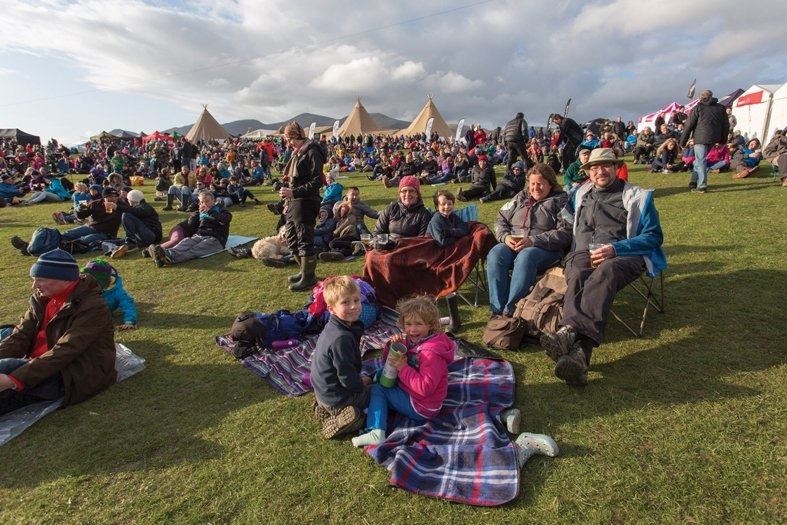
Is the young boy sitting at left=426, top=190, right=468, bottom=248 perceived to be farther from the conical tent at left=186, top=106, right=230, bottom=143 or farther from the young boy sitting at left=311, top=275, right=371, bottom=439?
the conical tent at left=186, top=106, right=230, bottom=143

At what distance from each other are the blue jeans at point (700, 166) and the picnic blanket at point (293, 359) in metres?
8.94

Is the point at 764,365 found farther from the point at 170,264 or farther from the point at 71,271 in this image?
the point at 170,264

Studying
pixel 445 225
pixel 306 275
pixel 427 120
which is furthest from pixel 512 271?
pixel 427 120

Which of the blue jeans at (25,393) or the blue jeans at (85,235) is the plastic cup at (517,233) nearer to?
the blue jeans at (25,393)

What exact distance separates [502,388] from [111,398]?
11.2 ft

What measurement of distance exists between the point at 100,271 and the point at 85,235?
206 inches

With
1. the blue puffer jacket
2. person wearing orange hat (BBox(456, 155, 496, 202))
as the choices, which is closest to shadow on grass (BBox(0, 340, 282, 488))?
the blue puffer jacket

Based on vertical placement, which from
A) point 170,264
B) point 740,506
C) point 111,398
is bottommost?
point 740,506

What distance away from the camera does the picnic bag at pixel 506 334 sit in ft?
13.5

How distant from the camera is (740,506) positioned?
90.8 inches

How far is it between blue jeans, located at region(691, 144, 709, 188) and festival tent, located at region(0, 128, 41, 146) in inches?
2144

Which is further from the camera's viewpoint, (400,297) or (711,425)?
(400,297)

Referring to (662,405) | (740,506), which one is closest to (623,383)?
(662,405)

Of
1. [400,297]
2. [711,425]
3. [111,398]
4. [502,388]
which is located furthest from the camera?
[400,297]
